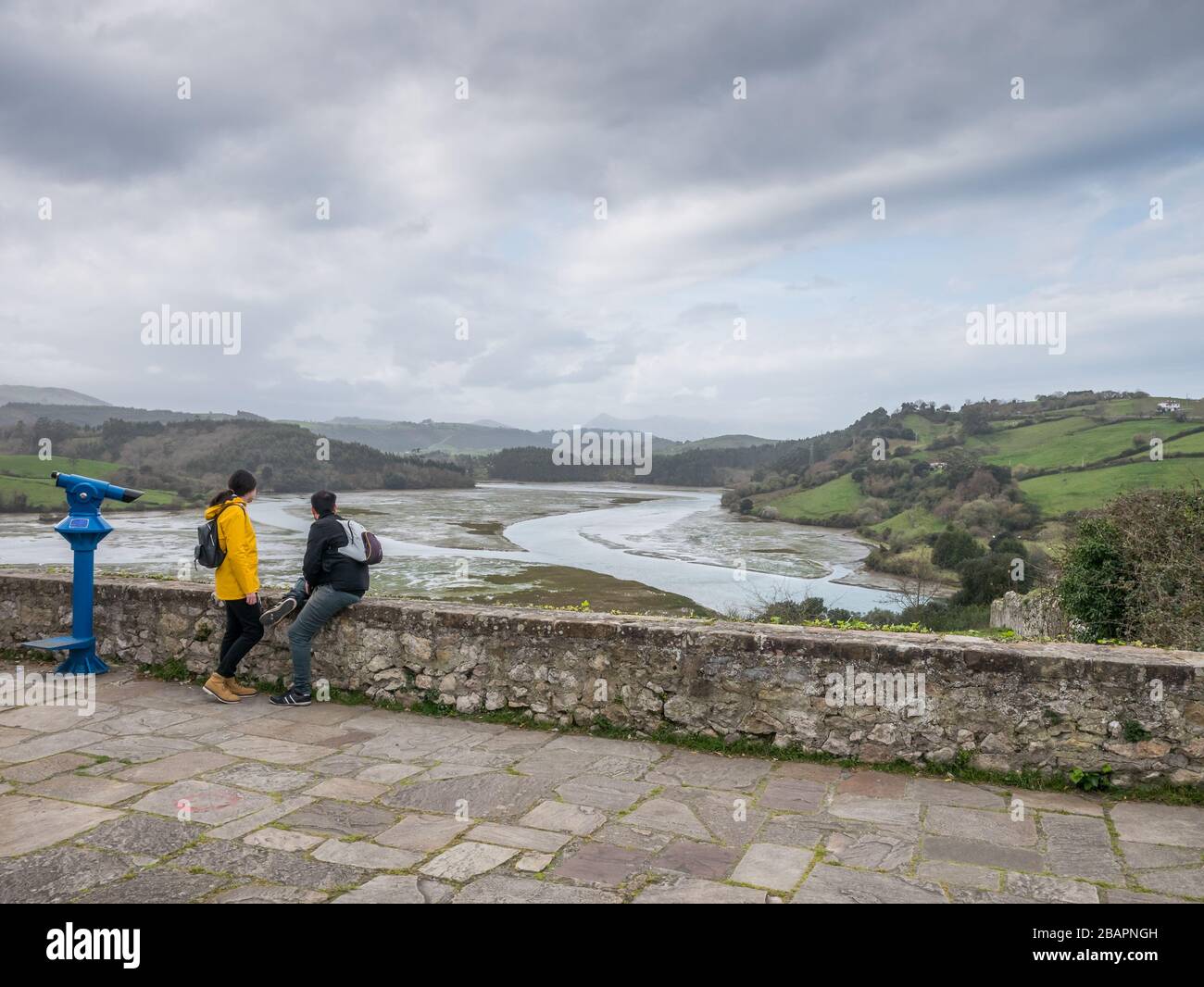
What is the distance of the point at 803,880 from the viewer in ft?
10.1

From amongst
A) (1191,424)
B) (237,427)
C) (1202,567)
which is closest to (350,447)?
(237,427)

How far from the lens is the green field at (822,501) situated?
62.3 meters

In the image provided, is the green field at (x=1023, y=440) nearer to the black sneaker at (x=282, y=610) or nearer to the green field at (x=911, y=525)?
the green field at (x=911, y=525)

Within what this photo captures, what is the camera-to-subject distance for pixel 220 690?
5.69 meters

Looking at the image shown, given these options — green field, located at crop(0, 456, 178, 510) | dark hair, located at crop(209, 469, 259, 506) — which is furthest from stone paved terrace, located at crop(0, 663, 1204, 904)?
green field, located at crop(0, 456, 178, 510)

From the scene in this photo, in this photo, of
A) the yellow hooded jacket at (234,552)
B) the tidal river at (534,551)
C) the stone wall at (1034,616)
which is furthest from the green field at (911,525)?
the yellow hooded jacket at (234,552)

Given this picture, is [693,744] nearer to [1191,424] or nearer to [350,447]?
[1191,424]

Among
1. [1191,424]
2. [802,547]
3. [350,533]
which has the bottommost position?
[802,547]

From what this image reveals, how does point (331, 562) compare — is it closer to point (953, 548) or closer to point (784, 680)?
point (784, 680)

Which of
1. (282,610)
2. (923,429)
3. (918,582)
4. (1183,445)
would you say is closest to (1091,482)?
(1183,445)

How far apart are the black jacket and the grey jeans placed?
7 cm

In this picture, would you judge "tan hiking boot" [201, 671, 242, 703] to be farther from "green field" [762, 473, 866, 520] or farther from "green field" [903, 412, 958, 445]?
"green field" [903, 412, 958, 445]

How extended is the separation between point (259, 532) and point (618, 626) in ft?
129

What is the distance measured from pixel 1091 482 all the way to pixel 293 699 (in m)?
50.4
